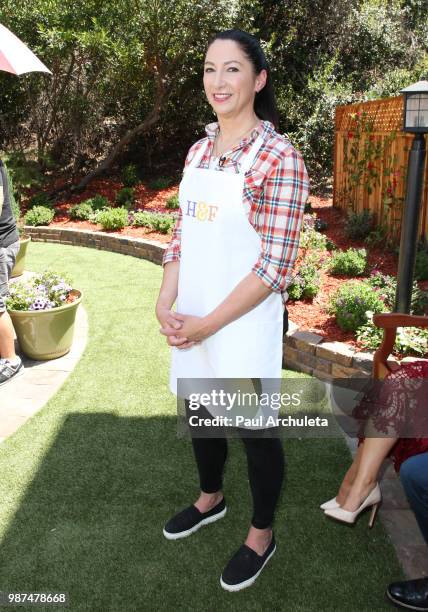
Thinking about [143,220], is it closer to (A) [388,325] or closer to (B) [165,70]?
(B) [165,70]

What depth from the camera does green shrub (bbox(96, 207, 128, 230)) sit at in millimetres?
9242

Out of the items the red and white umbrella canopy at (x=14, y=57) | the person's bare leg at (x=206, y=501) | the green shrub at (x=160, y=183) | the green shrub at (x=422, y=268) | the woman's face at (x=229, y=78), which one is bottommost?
the person's bare leg at (x=206, y=501)

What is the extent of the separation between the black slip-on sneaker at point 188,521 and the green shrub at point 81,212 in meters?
8.12

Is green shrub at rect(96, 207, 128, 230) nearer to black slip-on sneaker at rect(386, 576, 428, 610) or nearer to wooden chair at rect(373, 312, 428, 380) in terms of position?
wooden chair at rect(373, 312, 428, 380)

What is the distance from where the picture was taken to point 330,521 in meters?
2.75

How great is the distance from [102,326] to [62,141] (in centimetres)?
895

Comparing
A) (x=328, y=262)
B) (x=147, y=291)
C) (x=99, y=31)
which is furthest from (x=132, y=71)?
(x=328, y=262)

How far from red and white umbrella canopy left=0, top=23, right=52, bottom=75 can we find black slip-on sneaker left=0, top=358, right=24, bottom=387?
2242 millimetres

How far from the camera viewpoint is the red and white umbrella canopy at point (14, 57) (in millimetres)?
4297

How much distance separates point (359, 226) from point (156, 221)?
349cm

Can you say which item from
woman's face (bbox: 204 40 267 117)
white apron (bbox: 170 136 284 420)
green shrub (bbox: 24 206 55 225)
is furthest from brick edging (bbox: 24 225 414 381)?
green shrub (bbox: 24 206 55 225)

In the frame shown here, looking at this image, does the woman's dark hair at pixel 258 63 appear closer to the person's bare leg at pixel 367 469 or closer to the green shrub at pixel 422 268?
the person's bare leg at pixel 367 469

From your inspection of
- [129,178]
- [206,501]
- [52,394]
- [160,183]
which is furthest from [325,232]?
[129,178]

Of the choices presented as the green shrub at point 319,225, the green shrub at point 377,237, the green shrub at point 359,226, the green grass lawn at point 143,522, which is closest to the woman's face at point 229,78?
the green grass lawn at point 143,522
